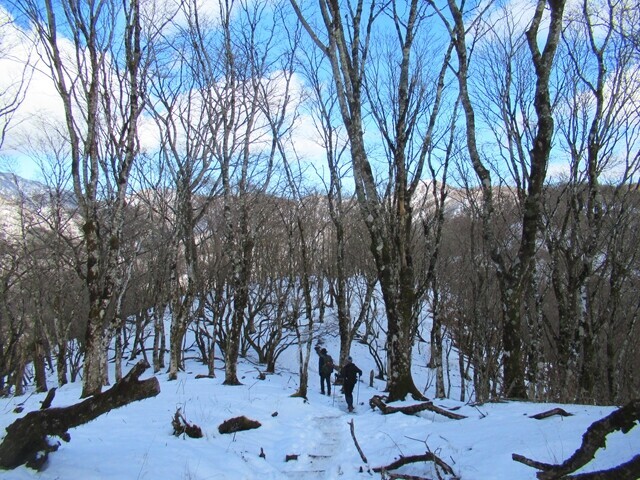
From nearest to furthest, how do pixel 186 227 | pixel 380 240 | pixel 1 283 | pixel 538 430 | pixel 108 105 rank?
pixel 538 430
pixel 380 240
pixel 108 105
pixel 186 227
pixel 1 283

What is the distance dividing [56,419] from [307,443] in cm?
422

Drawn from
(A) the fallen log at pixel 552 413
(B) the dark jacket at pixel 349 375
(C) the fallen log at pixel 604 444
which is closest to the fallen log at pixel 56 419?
(C) the fallen log at pixel 604 444

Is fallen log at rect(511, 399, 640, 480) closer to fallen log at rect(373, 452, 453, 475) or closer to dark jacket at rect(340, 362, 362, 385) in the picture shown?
fallen log at rect(373, 452, 453, 475)

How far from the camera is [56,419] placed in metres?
4.07

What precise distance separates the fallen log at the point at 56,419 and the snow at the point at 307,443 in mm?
151

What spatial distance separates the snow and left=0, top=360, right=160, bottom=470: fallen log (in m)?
0.15

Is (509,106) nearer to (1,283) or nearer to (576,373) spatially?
(576,373)

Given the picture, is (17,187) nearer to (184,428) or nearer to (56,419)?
(184,428)

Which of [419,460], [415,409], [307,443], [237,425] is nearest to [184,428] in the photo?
[237,425]

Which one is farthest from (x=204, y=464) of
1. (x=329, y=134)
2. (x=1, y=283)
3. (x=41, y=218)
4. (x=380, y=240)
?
(x=1, y=283)

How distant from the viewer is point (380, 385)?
67.3ft

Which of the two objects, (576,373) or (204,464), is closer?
(204,464)

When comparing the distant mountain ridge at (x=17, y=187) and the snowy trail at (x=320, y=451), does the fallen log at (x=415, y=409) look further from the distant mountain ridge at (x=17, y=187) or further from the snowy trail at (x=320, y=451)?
the distant mountain ridge at (x=17, y=187)

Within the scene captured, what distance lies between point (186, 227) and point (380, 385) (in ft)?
42.1
